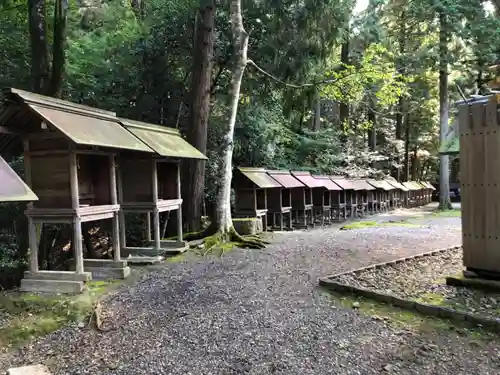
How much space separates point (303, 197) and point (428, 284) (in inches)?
343

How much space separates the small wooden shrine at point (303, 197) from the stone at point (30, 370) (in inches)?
427

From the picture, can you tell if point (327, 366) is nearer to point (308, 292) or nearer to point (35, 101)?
point (308, 292)

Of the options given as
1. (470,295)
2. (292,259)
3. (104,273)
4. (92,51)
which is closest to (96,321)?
(104,273)

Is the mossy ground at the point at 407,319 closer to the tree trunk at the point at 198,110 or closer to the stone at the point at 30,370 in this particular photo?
the stone at the point at 30,370

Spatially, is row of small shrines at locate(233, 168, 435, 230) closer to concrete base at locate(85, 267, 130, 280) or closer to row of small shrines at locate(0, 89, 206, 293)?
row of small shrines at locate(0, 89, 206, 293)

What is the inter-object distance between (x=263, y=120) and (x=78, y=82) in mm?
5877

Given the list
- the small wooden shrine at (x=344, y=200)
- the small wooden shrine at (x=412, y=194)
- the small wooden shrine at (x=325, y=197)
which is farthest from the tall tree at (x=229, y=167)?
the small wooden shrine at (x=412, y=194)

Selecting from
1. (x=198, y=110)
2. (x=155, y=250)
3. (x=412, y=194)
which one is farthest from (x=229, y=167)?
(x=412, y=194)

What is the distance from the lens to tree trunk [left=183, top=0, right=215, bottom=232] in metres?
9.97

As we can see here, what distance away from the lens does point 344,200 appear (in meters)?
17.5

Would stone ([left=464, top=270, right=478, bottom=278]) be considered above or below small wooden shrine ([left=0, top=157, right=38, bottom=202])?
below

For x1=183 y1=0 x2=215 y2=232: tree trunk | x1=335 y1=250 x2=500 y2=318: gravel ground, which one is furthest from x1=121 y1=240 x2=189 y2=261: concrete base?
x1=335 y1=250 x2=500 y2=318: gravel ground

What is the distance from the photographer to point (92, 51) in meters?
11.4

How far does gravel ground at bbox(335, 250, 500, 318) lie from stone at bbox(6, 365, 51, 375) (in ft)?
12.4
